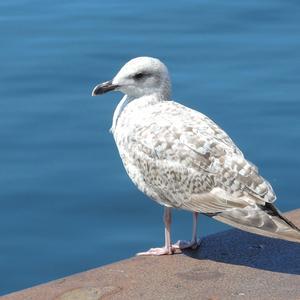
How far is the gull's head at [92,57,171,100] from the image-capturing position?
7.30 meters

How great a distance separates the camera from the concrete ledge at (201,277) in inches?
242

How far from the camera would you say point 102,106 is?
10.3 metres

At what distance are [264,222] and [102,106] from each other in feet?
13.1

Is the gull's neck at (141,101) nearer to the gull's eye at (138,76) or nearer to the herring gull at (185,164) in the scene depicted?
the herring gull at (185,164)

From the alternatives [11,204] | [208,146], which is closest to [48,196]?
[11,204]

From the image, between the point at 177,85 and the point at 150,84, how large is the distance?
10.6 feet

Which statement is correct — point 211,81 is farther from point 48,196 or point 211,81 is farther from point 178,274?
point 178,274

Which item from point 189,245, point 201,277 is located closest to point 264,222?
point 201,277

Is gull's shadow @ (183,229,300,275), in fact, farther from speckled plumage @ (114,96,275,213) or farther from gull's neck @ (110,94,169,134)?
gull's neck @ (110,94,169,134)

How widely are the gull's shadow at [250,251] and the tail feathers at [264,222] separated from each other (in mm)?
147

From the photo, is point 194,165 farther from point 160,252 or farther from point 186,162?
point 160,252

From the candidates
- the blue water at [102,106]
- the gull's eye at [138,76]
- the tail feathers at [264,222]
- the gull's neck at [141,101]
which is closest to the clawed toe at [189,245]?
the tail feathers at [264,222]

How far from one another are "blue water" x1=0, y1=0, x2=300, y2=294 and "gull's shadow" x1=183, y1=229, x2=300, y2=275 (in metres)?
1.59

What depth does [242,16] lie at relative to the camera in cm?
1230
